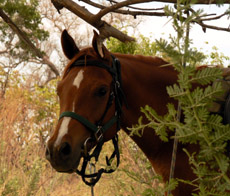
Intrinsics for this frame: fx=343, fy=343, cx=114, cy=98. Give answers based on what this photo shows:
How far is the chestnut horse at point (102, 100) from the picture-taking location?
6.22 feet

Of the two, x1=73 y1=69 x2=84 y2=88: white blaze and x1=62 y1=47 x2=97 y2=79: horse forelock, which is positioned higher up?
x1=62 y1=47 x2=97 y2=79: horse forelock

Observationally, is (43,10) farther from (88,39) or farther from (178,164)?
(178,164)

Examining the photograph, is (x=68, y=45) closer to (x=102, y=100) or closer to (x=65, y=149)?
(x=102, y=100)

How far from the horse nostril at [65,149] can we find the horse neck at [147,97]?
20.2 inches

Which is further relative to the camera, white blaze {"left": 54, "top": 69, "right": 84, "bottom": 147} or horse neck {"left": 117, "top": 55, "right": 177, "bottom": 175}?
horse neck {"left": 117, "top": 55, "right": 177, "bottom": 175}

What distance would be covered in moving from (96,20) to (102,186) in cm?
421

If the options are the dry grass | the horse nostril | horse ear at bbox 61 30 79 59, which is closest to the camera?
the horse nostril

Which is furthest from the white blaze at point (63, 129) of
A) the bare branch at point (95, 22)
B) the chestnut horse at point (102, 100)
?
the bare branch at point (95, 22)

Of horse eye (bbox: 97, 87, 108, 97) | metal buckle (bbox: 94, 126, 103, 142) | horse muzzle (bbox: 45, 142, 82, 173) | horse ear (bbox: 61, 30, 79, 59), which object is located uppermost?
horse ear (bbox: 61, 30, 79, 59)

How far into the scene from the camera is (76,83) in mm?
2000

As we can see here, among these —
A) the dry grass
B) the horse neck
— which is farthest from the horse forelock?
the dry grass

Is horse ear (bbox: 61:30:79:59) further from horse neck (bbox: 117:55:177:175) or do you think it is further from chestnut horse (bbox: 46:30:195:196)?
horse neck (bbox: 117:55:177:175)

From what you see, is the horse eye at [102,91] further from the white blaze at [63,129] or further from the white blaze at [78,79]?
the white blaze at [63,129]

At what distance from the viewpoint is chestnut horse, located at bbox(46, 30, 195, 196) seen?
190 centimetres
